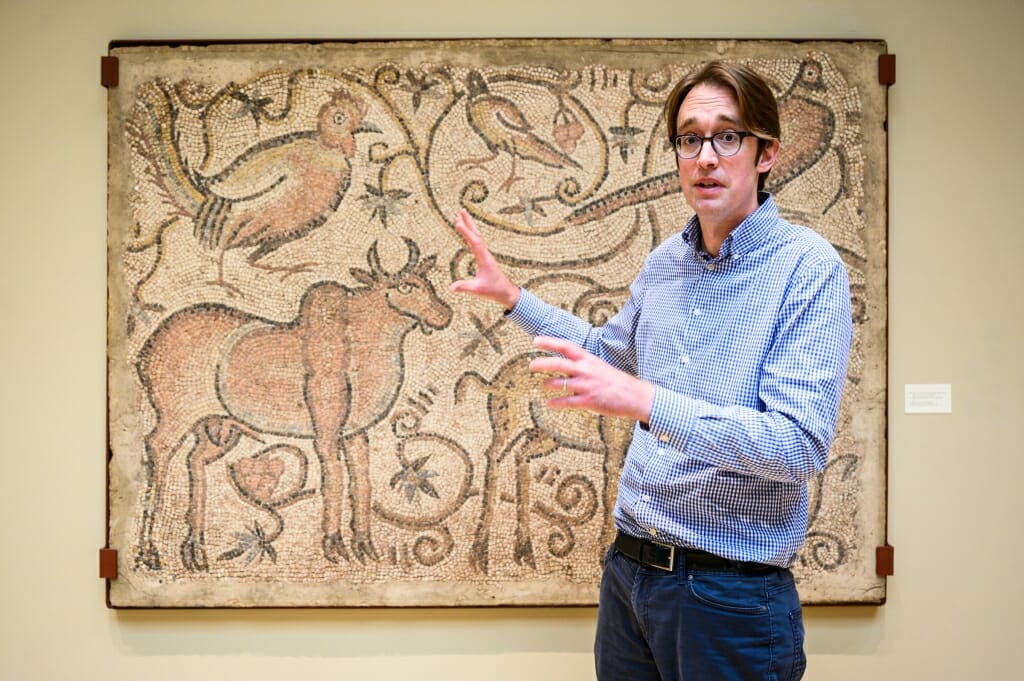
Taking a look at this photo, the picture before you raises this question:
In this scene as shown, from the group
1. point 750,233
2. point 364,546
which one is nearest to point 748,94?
point 750,233

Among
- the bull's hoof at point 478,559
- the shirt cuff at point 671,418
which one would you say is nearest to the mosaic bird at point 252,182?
the bull's hoof at point 478,559

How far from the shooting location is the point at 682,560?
1.33 m

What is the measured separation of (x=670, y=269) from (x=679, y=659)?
0.70 meters

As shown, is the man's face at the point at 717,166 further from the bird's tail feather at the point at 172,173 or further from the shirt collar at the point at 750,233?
the bird's tail feather at the point at 172,173

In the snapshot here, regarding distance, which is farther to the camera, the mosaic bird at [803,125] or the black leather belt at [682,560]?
the mosaic bird at [803,125]

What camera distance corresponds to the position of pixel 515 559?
204 centimetres

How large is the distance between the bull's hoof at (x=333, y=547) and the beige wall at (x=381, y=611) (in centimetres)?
17

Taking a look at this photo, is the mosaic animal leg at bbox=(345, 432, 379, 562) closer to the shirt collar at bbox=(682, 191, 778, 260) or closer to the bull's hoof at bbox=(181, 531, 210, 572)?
the bull's hoof at bbox=(181, 531, 210, 572)

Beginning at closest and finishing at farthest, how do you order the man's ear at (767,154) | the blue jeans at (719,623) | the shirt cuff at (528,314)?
the blue jeans at (719,623)
the man's ear at (767,154)
the shirt cuff at (528,314)

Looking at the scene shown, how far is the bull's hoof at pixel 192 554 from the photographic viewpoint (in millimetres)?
2037

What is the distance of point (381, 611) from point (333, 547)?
23cm

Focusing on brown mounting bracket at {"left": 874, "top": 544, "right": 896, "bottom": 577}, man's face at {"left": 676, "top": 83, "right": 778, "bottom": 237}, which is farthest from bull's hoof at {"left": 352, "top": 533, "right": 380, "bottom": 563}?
brown mounting bracket at {"left": 874, "top": 544, "right": 896, "bottom": 577}

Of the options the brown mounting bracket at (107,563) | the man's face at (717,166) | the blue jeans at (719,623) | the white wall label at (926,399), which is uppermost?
the man's face at (717,166)

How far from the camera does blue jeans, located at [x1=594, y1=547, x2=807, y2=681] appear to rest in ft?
4.22
